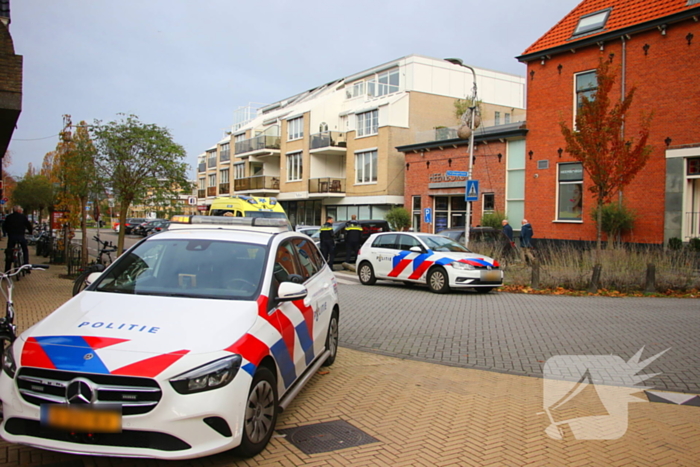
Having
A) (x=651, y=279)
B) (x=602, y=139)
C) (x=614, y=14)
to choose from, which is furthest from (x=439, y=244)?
(x=614, y=14)

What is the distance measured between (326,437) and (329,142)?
38167 millimetres

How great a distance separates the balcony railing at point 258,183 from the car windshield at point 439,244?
1465 inches

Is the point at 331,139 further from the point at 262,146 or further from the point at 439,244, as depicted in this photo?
the point at 439,244

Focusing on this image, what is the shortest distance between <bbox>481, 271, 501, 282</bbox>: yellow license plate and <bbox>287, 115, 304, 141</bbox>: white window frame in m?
34.3

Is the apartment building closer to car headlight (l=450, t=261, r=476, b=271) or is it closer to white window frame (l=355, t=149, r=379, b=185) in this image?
white window frame (l=355, t=149, r=379, b=185)

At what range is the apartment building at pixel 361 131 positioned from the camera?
3691 cm

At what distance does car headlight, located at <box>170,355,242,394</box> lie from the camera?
10.9ft

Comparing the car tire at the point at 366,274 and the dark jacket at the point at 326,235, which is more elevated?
the dark jacket at the point at 326,235

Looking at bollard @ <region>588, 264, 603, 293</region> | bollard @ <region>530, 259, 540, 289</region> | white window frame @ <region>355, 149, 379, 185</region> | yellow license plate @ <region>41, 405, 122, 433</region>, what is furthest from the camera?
white window frame @ <region>355, 149, 379, 185</region>

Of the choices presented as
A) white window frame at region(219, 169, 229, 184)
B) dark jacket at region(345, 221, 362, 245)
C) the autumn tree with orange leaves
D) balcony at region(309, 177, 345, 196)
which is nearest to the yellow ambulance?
dark jacket at region(345, 221, 362, 245)

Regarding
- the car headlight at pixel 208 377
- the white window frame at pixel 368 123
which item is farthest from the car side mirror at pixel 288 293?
the white window frame at pixel 368 123

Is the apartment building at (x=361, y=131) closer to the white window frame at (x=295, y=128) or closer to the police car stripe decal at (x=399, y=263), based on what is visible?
the white window frame at (x=295, y=128)

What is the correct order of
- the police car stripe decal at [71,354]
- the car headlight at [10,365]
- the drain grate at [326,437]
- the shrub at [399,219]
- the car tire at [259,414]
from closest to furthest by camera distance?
the police car stripe decal at [71,354]
the car headlight at [10,365]
the car tire at [259,414]
the drain grate at [326,437]
the shrub at [399,219]

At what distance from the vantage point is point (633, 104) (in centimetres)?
2125
